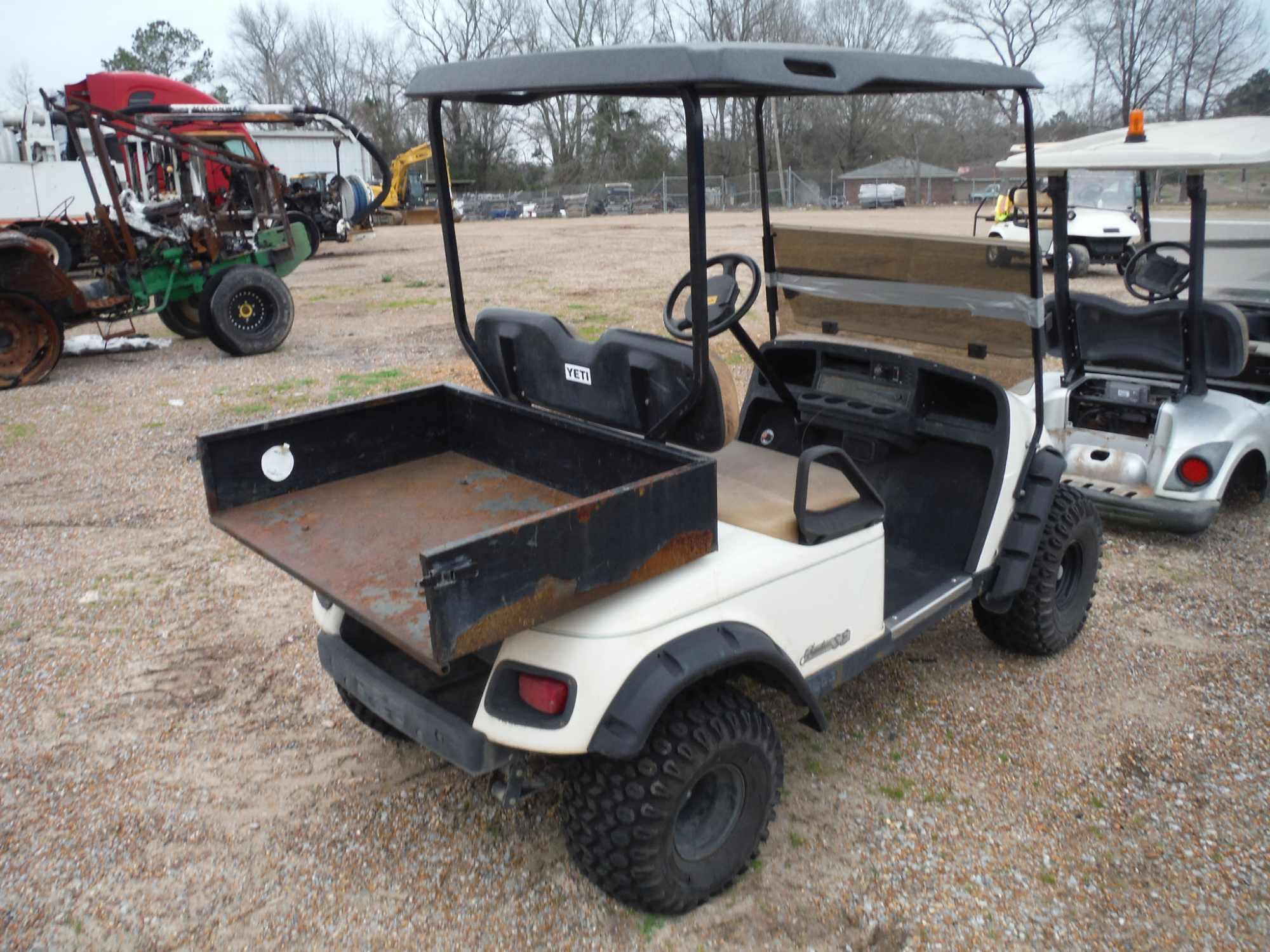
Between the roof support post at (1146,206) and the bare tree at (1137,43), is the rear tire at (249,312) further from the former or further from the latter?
the bare tree at (1137,43)

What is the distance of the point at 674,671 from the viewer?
7.36 ft

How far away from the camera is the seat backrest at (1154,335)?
15.0 feet

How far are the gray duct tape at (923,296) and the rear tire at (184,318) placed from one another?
881 centimetres

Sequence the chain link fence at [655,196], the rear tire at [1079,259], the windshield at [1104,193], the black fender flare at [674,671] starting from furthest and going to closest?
1. the chain link fence at [655,196]
2. the rear tire at [1079,259]
3. the windshield at [1104,193]
4. the black fender flare at [674,671]

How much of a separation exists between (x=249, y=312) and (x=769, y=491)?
8280 millimetres

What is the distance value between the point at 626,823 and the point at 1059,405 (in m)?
3.55

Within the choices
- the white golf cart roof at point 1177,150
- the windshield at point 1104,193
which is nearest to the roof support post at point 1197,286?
the white golf cart roof at point 1177,150

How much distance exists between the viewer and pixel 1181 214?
17.0ft

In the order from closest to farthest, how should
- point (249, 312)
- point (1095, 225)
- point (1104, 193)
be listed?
point (249, 312) < point (1104, 193) < point (1095, 225)

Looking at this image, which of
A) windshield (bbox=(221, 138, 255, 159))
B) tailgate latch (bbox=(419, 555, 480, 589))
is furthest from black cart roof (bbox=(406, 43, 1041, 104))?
windshield (bbox=(221, 138, 255, 159))

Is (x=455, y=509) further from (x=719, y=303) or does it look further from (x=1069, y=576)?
(x=1069, y=576)

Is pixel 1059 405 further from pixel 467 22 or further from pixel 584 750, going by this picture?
pixel 467 22

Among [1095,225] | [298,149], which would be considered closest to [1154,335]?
[1095,225]

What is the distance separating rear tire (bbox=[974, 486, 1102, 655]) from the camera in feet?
11.3
